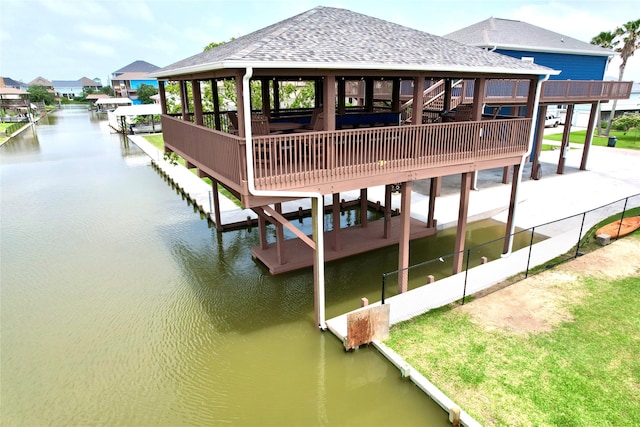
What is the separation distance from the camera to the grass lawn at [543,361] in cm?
711

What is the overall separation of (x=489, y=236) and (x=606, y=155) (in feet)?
68.1

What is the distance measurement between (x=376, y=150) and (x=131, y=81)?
119945 millimetres

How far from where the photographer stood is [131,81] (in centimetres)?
11144

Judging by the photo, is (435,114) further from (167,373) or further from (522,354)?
(167,373)

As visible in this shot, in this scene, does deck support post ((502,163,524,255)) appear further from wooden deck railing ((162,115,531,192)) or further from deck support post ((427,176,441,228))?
deck support post ((427,176,441,228))

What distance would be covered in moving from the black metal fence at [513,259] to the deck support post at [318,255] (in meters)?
1.87

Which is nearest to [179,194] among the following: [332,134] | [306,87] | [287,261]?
[287,261]

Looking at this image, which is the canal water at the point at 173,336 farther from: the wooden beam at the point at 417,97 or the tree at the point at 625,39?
the tree at the point at 625,39

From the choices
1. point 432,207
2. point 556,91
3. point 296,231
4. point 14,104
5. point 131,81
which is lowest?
point 432,207

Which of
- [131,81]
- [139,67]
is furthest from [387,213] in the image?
[139,67]

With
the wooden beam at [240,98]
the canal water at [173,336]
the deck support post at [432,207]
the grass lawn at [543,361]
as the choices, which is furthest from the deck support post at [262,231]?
the deck support post at [432,207]

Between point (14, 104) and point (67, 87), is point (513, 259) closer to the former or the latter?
point (14, 104)

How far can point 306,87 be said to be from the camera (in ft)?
103

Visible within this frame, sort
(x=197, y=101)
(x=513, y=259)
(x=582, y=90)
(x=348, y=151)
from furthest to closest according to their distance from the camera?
(x=582, y=90)
(x=513, y=259)
(x=197, y=101)
(x=348, y=151)
